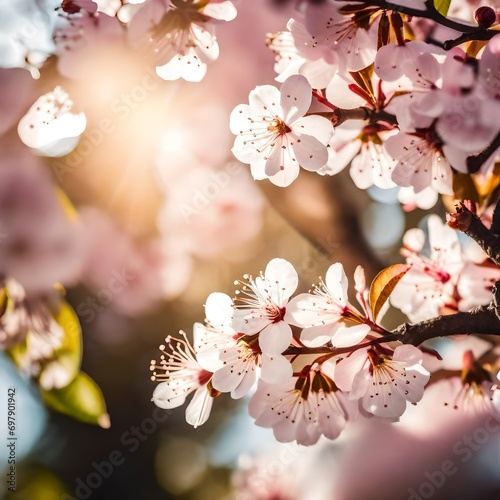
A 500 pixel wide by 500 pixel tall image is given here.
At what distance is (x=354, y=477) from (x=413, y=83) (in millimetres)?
619

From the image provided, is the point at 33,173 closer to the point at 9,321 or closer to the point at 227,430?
the point at 9,321

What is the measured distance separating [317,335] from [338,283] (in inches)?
2.3

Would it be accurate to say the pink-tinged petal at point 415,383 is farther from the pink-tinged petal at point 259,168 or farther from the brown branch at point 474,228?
the pink-tinged petal at point 259,168

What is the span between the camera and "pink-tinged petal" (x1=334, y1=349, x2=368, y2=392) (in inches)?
21.9

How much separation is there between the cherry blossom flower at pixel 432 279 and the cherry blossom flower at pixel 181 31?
1.22 ft

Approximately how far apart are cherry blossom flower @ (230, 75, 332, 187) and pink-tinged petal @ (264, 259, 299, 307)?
9 cm

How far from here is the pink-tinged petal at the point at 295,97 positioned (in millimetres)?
526

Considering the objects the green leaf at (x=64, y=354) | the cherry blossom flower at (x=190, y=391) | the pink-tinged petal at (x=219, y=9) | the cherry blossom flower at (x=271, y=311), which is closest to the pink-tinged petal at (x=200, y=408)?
the cherry blossom flower at (x=190, y=391)

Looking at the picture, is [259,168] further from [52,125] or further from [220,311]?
[52,125]

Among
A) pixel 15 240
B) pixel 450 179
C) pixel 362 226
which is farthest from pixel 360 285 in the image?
pixel 15 240

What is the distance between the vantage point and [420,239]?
29.5 inches

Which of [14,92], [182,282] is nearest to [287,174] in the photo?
[182,282]

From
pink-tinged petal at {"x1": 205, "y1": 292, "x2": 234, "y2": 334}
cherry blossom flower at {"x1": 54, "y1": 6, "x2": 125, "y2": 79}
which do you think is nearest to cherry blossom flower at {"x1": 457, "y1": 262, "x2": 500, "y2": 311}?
pink-tinged petal at {"x1": 205, "y1": 292, "x2": 234, "y2": 334}

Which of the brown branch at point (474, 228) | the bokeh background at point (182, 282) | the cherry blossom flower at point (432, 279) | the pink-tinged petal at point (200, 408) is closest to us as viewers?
the brown branch at point (474, 228)
